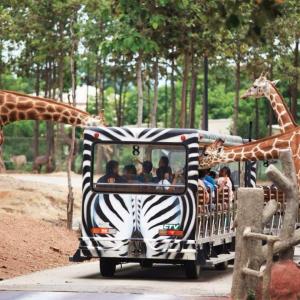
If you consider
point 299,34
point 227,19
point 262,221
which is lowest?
point 262,221

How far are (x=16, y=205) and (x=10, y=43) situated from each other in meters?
19.8

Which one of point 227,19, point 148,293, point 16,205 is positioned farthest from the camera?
point 16,205

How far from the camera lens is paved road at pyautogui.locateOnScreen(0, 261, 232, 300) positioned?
1833 cm

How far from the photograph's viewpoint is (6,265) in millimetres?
22328

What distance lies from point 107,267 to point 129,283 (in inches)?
58.4

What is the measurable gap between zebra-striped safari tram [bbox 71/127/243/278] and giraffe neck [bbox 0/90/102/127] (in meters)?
2.00

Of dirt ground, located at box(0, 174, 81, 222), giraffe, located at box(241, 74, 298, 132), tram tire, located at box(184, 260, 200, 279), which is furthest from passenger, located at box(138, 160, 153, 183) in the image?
dirt ground, located at box(0, 174, 81, 222)

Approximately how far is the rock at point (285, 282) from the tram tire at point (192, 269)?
6543mm

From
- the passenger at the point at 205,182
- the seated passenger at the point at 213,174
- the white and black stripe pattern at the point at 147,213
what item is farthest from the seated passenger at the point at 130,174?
the seated passenger at the point at 213,174

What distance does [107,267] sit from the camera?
21.4 m

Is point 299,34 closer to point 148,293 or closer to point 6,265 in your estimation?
point 6,265

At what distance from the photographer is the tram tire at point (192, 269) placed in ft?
67.6

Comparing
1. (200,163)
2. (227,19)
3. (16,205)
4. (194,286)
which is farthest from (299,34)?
(227,19)

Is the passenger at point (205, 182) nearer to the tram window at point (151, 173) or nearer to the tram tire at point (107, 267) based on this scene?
the tram window at point (151, 173)
